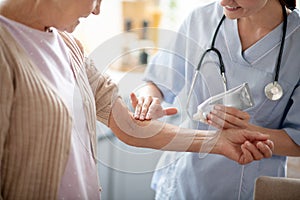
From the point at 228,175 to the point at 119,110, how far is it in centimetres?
44

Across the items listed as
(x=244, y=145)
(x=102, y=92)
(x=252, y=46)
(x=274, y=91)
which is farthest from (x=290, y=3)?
(x=102, y=92)

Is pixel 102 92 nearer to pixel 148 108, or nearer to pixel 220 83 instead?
pixel 148 108

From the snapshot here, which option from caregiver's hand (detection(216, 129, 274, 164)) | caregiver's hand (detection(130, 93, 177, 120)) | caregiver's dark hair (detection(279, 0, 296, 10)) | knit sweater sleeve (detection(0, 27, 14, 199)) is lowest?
caregiver's hand (detection(216, 129, 274, 164))

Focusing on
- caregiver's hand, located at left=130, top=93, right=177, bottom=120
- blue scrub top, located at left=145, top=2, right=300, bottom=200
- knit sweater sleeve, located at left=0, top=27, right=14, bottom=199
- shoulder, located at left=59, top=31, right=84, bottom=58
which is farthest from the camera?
blue scrub top, located at left=145, top=2, right=300, bottom=200

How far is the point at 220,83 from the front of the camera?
4.58 feet

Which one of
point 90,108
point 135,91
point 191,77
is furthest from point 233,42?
point 90,108

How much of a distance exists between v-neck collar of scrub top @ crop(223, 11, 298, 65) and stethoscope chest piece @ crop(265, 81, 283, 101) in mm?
101

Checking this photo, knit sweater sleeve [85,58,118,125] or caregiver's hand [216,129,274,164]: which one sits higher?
knit sweater sleeve [85,58,118,125]

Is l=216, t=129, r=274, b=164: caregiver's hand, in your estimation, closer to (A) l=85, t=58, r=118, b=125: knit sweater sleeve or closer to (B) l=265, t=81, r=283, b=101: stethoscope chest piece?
(B) l=265, t=81, r=283, b=101: stethoscope chest piece

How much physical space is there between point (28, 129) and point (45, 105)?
0.06m

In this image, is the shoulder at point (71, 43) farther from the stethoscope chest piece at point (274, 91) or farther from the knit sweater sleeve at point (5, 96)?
the stethoscope chest piece at point (274, 91)

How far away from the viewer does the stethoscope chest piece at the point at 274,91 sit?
1.40m

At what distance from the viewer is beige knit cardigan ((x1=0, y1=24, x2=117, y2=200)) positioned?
93 cm

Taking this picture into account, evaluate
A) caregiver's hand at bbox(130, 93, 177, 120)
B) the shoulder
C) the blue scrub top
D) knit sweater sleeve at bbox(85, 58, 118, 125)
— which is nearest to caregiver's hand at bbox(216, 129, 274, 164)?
the blue scrub top
